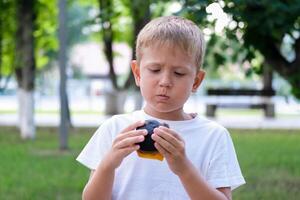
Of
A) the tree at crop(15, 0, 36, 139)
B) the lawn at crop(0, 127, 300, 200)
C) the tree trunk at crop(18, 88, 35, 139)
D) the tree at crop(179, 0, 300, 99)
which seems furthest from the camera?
the tree at crop(15, 0, 36, 139)

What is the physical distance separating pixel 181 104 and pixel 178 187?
0.28 m

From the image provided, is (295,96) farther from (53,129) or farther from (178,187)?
(53,129)

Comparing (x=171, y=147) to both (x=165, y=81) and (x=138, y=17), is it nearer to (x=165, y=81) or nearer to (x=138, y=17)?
(x=165, y=81)

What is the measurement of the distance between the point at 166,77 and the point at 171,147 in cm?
27

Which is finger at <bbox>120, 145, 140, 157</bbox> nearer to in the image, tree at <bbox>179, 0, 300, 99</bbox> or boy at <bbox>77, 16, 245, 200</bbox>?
boy at <bbox>77, 16, 245, 200</bbox>

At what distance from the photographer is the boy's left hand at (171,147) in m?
2.01

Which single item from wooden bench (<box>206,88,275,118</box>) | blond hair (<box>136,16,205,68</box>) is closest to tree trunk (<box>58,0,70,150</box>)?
blond hair (<box>136,16,205,68</box>)

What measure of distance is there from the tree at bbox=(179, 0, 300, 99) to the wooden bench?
1693 cm

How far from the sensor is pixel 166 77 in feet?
7.09

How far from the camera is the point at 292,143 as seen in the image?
43.9ft

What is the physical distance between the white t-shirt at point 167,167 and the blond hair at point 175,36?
23 centimetres

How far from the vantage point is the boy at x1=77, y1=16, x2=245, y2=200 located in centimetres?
214

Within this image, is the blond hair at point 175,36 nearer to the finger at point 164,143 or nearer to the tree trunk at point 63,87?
the finger at point 164,143

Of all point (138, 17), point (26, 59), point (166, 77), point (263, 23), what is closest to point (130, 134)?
point (166, 77)
